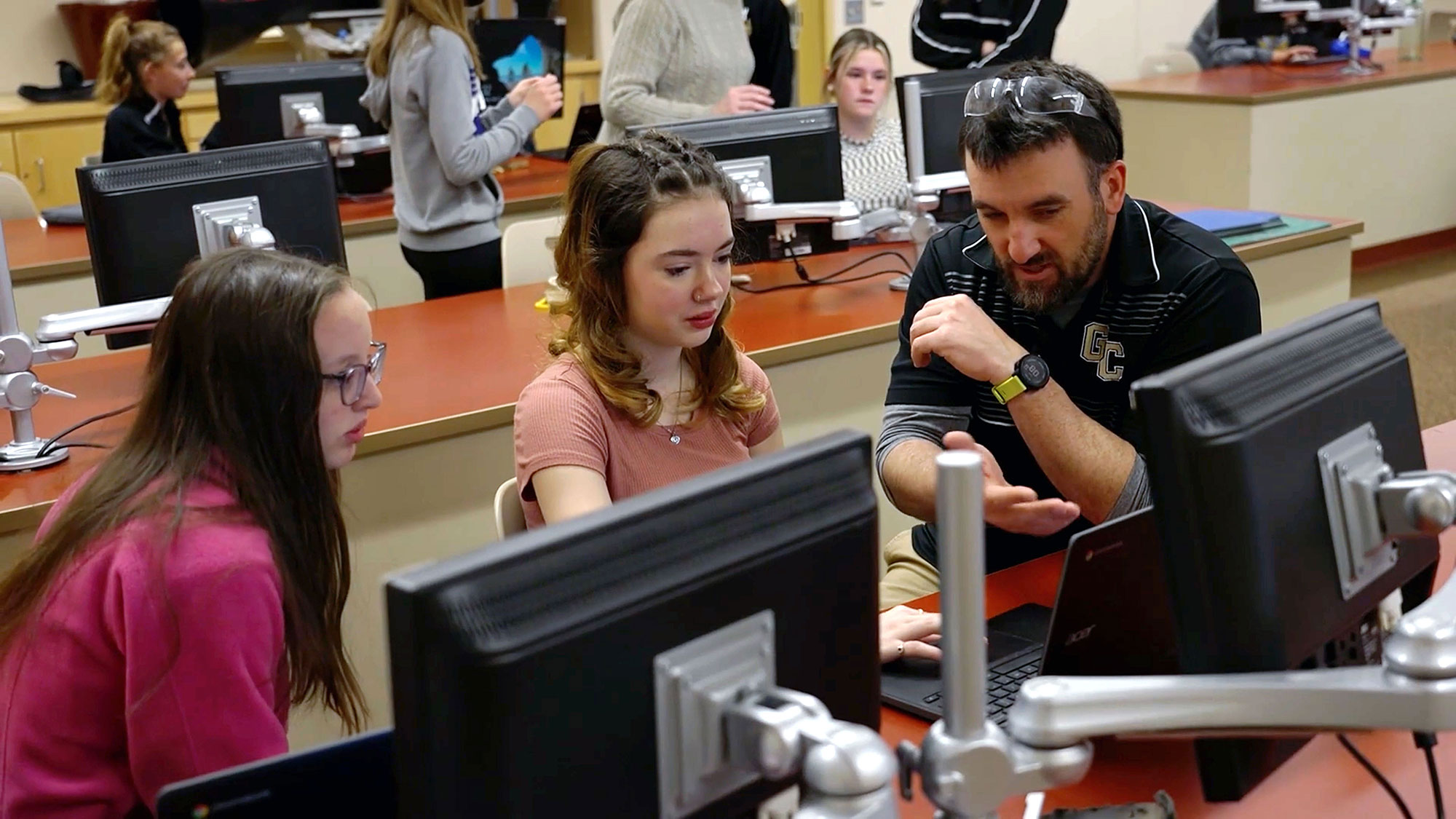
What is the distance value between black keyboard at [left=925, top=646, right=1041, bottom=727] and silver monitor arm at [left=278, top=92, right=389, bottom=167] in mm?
2884

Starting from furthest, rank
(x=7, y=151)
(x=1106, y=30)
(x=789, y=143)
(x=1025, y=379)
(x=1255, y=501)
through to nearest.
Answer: (x=1106, y=30) < (x=7, y=151) < (x=789, y=143) < (x=1025, y=379) < (x=1255, y=501)

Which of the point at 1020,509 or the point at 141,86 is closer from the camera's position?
the point at 1020,509

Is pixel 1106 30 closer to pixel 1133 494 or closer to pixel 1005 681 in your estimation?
pixel 1133 494

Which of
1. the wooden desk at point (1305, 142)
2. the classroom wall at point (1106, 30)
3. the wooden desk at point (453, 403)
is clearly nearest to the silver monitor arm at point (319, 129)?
the wooden desk at point (453, 403)

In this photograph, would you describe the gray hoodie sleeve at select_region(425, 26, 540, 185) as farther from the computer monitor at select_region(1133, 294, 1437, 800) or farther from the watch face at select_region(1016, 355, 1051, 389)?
the computer monitor at select_region(1133, 294, 1437, 800)

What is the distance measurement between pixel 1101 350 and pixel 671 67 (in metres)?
1.94

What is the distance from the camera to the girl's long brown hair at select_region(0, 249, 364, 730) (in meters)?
1.24

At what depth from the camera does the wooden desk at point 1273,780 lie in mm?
1138

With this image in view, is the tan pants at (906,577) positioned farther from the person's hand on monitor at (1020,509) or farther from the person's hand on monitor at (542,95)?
the person's hand on monitor at (542,95)

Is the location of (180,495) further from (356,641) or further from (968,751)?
(356,641)

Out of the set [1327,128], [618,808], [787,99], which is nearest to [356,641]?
[618,808]

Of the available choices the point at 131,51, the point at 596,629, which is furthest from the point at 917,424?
the point at 131,51

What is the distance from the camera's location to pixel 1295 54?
5648mm

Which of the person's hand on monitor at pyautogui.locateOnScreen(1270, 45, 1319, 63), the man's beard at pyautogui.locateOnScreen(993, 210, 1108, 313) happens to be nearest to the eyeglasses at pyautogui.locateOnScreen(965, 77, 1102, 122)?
the man's beard at pyautogui.locateOnScreen(993, 210, 1108, 313)
